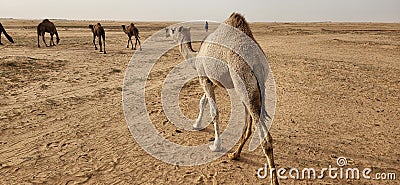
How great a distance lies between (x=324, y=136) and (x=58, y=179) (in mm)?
5056

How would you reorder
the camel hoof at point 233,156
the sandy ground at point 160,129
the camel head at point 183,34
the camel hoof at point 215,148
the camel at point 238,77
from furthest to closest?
the camel head at point 183,34
the camel hoof at point 215,148
the camel hoof at point 233,156
the sandy ground at point 160,129
the camel at point 238,77

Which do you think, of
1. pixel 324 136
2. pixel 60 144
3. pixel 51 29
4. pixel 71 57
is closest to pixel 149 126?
pixel 60 144

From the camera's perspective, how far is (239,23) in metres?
5.01

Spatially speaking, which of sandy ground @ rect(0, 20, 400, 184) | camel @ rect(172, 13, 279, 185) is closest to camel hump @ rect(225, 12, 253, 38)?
camel @ rect(172, 13, 279, 185)

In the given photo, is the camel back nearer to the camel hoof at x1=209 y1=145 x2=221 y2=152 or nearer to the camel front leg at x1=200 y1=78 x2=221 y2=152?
the camel front leg at x1=200 y1=78 x2=221 y2=152

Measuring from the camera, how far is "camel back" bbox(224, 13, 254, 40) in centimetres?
496

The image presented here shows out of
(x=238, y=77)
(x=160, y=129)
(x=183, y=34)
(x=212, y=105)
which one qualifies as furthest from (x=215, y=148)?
(x=183, y=34)

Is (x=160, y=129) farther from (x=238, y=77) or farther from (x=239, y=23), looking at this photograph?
(x=239, y=23)

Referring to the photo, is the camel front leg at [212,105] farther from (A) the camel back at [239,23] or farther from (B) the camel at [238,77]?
(A) the camel back at [239,23]

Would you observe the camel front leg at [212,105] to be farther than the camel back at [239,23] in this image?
Yes

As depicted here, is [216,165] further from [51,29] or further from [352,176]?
[51,29]

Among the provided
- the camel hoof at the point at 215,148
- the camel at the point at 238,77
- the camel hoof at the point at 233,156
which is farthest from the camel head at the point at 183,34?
the camel hoof at the point at 233,156

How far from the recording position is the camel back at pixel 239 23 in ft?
16.3

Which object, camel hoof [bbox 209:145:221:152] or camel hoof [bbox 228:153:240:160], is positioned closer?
camel hoof [bbox 228:153:240:160]
